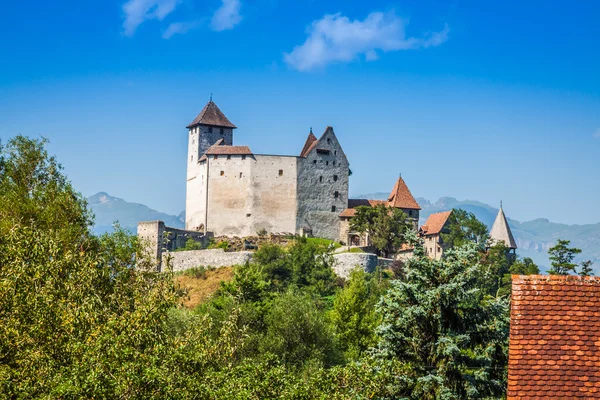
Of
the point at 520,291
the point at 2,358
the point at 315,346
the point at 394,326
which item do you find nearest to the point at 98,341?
the point at 2,358

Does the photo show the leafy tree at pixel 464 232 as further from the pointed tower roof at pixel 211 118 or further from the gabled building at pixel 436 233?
the pointed tower roof at pixel 211 118

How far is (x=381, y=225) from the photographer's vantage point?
89.9 metres

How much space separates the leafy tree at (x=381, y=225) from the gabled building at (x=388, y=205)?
2738mm

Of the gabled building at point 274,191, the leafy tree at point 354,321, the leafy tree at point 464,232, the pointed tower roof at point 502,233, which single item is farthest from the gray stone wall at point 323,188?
the leafy tree at point 354,321

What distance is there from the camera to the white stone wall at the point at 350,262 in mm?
85062

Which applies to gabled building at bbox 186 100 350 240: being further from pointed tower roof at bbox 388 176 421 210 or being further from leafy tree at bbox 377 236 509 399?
leafy tree at bbox 377 236 509 399

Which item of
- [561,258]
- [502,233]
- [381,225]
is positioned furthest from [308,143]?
[561,258]

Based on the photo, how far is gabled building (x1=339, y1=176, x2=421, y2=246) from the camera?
9619cm

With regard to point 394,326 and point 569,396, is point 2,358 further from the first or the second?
point 569,396

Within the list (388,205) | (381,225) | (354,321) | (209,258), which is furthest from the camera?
(388,205)

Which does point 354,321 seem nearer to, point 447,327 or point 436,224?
point 447,327

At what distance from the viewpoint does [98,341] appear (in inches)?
814

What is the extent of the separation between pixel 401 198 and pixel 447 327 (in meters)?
78.8

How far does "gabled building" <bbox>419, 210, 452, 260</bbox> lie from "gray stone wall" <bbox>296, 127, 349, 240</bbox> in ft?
32.4
